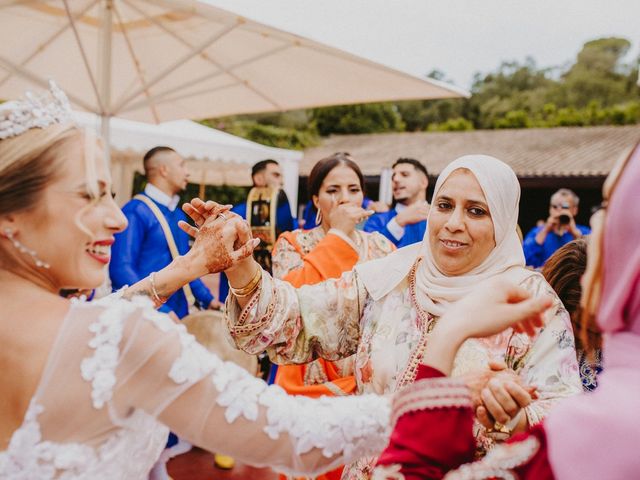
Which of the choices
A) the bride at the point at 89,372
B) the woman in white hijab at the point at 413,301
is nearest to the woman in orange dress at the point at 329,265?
the woman in white hijab at the point at 413,301

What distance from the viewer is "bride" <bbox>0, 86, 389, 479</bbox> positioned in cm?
125

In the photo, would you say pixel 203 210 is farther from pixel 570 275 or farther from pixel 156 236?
pixel 156 236

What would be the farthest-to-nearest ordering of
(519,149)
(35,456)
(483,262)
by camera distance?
(519,149)
(483,262)
(35,456)

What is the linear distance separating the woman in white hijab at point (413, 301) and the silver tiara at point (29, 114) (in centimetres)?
80

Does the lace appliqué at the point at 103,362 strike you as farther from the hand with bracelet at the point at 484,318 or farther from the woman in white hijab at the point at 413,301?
the woman in white hijab at the point at 413,301

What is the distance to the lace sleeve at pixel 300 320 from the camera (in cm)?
209

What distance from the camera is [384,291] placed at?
2139 millimetres

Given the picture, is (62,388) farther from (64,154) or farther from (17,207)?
(64,154)

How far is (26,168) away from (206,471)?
13.0 ft

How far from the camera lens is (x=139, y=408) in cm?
129

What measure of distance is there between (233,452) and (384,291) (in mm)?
963

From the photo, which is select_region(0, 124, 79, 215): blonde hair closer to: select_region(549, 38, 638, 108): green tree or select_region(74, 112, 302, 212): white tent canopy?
select_region(74, 112, 302, 212): white tent canopy

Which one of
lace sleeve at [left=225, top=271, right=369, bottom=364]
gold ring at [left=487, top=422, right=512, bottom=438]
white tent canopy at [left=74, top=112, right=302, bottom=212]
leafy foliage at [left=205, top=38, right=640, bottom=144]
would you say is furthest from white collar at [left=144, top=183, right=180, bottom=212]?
leafy foliage at [left=205, top=38, right=640, bottom=144]

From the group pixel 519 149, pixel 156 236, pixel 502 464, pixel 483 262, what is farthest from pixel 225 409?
pixel 519 149
